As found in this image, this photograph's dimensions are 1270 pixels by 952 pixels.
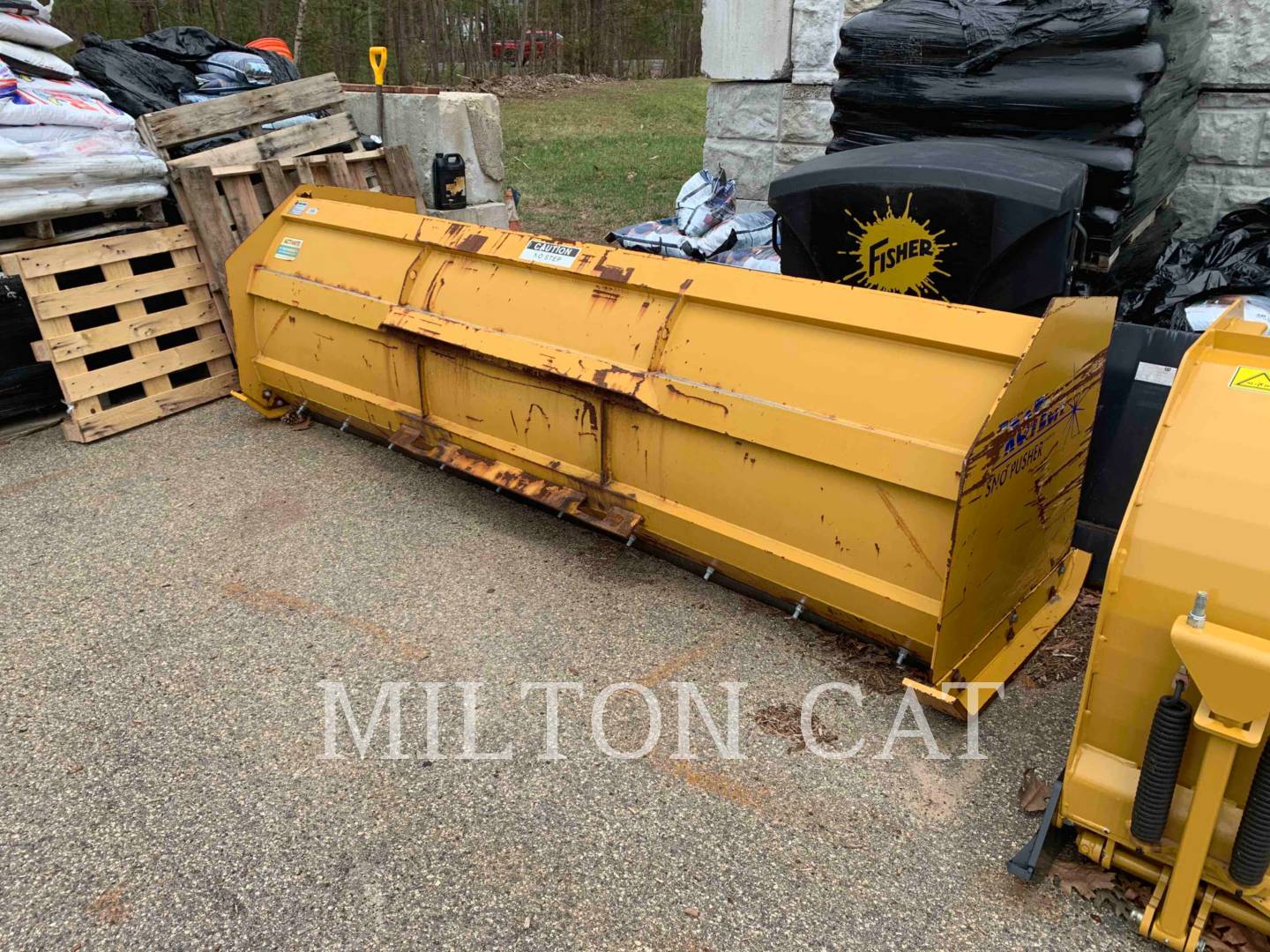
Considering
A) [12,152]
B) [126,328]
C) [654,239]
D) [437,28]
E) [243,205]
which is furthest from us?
[437,28]

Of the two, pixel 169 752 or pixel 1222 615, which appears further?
pixel 169 752

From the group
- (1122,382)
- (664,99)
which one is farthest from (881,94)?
(664,99)

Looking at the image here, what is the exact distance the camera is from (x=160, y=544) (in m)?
3.89

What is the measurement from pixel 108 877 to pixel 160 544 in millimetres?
1855

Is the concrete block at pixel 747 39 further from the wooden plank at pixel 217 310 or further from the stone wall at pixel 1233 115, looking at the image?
the wooden plank at pixel 217 310

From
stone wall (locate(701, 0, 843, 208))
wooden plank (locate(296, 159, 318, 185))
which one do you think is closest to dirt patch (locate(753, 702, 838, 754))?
wooden plank (locate(296, 159, 318, 185))

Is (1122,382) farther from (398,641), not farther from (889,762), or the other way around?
(398,641)

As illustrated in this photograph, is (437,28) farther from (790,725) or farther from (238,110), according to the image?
(790,725)

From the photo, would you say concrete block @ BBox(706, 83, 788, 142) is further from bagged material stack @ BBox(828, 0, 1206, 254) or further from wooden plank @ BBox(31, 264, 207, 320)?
wooden plank @ BBox(31, 264, 207, 320)

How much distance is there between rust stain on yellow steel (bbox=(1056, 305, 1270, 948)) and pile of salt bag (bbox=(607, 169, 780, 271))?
4.35 m

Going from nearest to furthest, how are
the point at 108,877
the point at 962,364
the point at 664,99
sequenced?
the point at 108,877
the point at 962,364
the point at 664,99

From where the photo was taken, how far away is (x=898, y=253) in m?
3.50

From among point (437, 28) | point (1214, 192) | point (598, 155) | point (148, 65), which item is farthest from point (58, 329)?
point (437, 28)

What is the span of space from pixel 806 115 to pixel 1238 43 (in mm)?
2822
